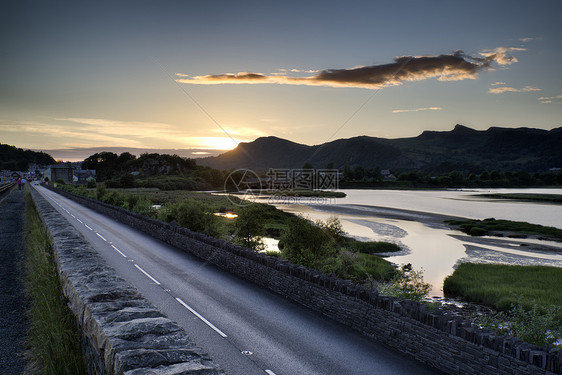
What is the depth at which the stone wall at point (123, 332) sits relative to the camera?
16.6 ft

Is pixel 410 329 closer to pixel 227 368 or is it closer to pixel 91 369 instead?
pixel 227 368

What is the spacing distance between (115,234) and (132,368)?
27646 mm

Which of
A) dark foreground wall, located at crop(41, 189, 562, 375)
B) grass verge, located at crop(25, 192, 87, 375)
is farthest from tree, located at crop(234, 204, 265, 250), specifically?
grass verge, located at crop(25, 192, 87, 375)

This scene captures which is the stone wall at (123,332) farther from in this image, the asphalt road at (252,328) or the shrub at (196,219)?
the shrub at (196,219)

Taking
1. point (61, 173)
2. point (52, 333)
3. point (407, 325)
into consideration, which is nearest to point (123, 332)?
point (52, 333)

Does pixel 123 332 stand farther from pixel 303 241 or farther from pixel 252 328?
pixel 303 241

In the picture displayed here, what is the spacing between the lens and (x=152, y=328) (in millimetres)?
6234

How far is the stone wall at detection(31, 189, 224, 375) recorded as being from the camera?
506 cm

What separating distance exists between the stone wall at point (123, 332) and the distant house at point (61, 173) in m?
200

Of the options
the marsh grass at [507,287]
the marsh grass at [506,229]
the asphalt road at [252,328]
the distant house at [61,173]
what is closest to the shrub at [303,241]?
the asphalt road at [252,328]

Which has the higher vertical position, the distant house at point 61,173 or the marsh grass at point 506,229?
the distant house at point 61,173

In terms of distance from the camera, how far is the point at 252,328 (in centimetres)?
1170

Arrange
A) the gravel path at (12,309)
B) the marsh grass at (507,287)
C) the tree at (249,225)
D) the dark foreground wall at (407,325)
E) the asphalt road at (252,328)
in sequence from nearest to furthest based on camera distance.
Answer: the dark foreground wall at (407,325) → the gravel path at (12,309) → the asphalt road at (252,328) → the marsh grass at (507,287) → the tree at (249,225)

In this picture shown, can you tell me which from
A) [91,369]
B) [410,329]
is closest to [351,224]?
[410,329]
